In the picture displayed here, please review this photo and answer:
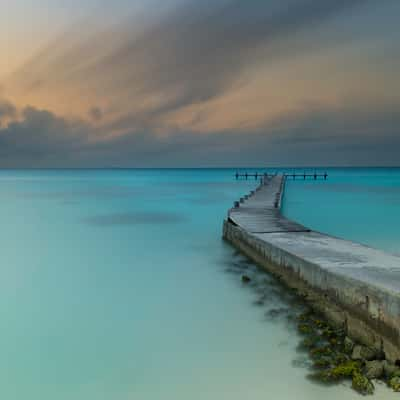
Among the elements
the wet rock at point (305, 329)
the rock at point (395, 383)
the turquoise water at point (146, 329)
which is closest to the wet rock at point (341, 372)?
the turquoise water at point (146, 329)

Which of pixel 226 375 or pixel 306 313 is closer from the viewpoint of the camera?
pixel 226 375

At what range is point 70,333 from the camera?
4.47 metres

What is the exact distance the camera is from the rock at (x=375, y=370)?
316cm

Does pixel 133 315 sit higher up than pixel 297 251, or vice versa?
pixel 297 251

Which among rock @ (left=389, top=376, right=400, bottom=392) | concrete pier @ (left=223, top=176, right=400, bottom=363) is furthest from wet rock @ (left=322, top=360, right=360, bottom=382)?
concrete pier @ (left=223, top=176, right=400, bottom=363)

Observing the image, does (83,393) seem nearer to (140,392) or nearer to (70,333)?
(140,392)

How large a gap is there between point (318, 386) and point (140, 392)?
163 centimetres

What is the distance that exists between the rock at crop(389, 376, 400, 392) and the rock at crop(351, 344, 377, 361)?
34 centimetres

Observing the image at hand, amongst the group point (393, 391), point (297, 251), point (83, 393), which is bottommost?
point (83, 393)

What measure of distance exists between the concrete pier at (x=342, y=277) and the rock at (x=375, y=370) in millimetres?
183

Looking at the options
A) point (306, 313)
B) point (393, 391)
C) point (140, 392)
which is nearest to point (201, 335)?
point (140, 392)

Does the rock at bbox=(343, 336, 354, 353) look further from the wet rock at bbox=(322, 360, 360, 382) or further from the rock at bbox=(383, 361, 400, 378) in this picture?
the rock at bbox=(383, 361, 400, 378)

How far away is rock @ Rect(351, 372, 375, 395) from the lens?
3020 mm

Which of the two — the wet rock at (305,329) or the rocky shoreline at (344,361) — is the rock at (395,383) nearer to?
the rocky shoreline at (344,361)
